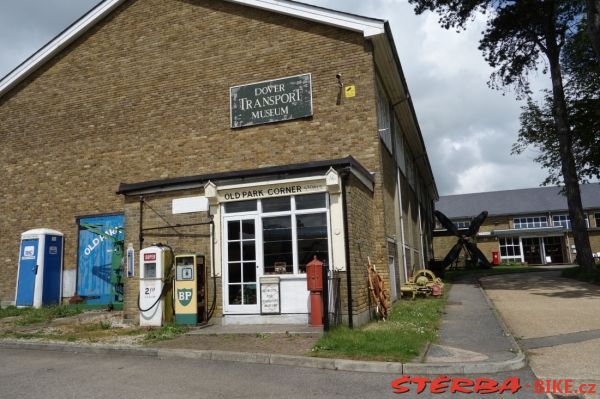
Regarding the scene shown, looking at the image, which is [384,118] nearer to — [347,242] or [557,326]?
[347,242]

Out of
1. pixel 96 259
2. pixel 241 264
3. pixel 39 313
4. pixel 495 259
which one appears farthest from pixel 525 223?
pixel 39 313

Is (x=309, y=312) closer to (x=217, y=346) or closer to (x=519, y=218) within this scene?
(x=217, y=346)

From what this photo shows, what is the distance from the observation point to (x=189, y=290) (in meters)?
10.6

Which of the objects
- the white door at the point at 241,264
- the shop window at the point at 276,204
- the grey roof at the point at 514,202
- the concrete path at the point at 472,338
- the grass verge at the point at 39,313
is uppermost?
the grey roof at the point at 514,202

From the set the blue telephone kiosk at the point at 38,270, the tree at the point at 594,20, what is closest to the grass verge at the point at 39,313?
the blue telephone kiosk at the point at 38,270

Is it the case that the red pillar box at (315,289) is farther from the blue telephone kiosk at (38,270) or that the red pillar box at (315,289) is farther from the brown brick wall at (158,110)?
the blue telephone kiosk at (38,270)

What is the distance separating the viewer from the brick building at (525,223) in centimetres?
4719

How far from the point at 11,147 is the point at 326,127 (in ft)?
37.4

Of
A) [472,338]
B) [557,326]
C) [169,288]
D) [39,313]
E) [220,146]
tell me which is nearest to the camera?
[472,338]

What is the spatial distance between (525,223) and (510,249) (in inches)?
214

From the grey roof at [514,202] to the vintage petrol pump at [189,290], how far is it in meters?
47.7

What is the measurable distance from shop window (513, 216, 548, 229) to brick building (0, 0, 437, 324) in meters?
38.3

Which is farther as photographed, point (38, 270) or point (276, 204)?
point (38, 270)

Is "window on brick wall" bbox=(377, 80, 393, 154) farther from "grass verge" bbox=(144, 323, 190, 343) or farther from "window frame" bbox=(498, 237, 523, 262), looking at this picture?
"window frame" bbox=(498, 237, 523, 262)
